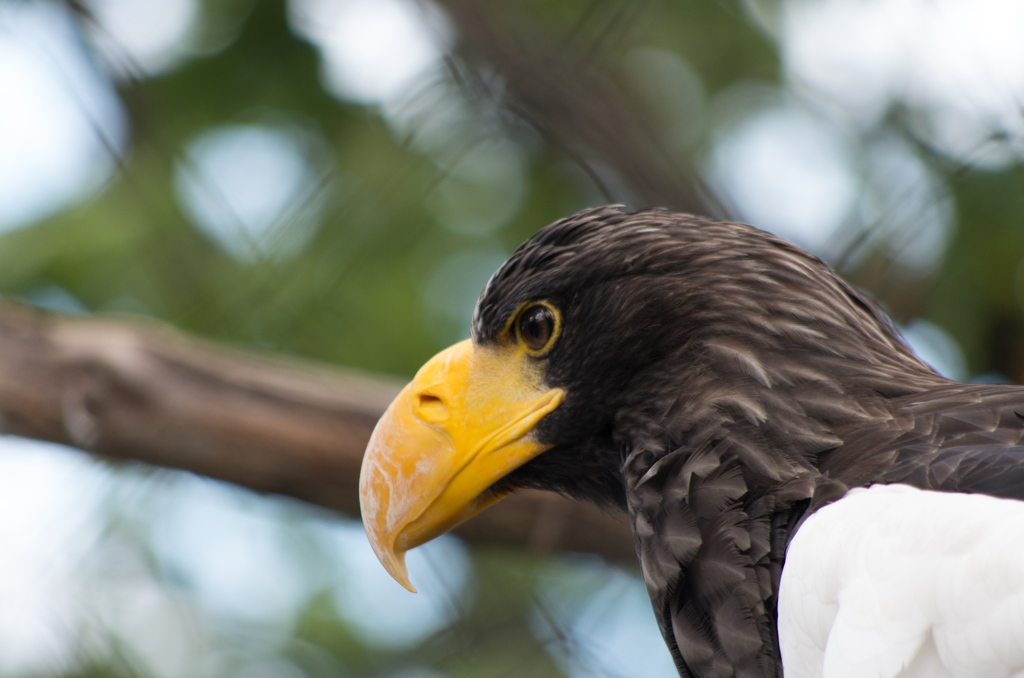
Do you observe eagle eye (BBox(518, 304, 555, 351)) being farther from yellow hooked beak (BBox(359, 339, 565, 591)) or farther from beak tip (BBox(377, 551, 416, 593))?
beak tip (BBox(377, 551, 416, 593))

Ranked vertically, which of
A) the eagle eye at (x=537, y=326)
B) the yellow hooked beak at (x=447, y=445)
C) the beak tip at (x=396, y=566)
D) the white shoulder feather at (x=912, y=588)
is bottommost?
the beak tip at (x=396, y=566)

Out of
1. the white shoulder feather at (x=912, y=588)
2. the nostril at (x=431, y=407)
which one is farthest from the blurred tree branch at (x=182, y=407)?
the white shoulder feather at (x=912, y=588)

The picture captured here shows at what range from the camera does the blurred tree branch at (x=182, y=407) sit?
214cm

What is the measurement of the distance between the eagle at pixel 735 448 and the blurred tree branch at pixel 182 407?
2.55ft

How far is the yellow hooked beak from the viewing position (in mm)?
1382

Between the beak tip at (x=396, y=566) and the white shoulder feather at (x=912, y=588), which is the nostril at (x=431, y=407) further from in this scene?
the white shoulder feather at (x=912, y=588)

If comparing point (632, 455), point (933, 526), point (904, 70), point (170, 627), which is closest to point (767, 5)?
point (904, 70)

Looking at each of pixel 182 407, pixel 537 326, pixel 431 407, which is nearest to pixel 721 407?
pixel 537 326

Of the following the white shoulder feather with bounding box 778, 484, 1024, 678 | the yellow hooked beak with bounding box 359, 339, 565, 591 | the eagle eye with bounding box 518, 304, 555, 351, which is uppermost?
the white shoulder feather with bounding box 778, 484, 1024, 678

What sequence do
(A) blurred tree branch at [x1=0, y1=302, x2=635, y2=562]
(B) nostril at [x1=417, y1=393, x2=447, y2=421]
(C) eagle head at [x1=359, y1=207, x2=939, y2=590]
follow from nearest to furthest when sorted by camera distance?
(C) eagle head at [x1=359, y1=207, x2=939, y2=590] < (B) nostril at [x1=417, y1=393, x2=447, y2=421] < (A) blurred tree branch at [x1=0, y1=302, x2=635, y2=562]

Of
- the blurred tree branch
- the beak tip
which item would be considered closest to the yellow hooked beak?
the beak tip

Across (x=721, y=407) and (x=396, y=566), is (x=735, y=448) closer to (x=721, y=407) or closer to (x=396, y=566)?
(x=721, y=407)

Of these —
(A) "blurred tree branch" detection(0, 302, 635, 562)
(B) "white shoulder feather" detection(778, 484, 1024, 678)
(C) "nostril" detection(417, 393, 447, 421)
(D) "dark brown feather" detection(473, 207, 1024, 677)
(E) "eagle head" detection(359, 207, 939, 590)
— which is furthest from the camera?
(A) "blurred tree branch" detection(0, 302, 635, 562)

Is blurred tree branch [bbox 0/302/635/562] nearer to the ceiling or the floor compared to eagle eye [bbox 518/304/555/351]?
nearer to the floor
